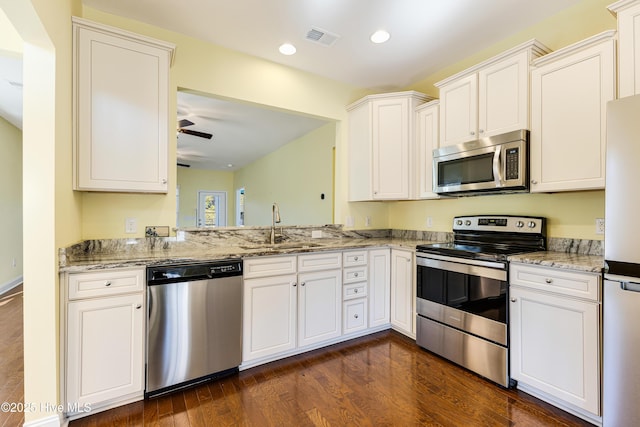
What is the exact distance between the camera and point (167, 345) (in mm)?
2010

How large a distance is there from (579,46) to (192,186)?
31.5 feet

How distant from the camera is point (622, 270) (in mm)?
1533

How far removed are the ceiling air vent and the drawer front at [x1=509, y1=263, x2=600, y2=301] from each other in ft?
7.47

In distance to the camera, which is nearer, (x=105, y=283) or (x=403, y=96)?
(x=105, y=283)

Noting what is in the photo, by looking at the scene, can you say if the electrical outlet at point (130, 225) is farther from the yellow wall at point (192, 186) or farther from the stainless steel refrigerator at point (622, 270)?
the yellow wall at point (192, 186)

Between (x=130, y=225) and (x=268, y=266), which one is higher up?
(x=130, y=225)

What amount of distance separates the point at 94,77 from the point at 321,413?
261cm

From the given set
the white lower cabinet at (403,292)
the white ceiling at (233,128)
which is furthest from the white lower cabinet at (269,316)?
the white ceiling at (233,128)

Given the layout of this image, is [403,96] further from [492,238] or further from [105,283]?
[105,283]

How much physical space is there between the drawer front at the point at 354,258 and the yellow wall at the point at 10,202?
17.3 feet

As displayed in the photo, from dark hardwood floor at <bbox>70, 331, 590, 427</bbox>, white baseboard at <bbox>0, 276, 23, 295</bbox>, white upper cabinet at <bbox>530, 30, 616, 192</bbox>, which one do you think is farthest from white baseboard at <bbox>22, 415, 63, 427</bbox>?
white baseboard at <bbox>0, 276, 23, 295</bbox>

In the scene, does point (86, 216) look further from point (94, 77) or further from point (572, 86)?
point (572, 86)

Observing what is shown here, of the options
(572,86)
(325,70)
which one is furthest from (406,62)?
(572,86)

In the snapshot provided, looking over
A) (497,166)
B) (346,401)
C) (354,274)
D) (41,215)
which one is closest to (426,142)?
(497,166)
